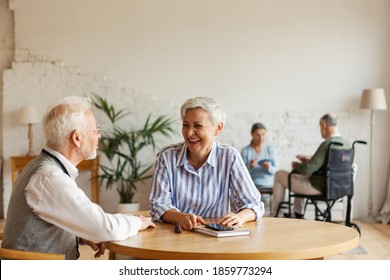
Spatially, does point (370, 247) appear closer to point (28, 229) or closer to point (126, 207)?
point (126, 207)

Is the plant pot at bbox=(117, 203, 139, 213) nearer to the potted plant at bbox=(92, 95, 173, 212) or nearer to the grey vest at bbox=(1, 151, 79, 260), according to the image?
the potted plant at bbox=(92, 95, 173, 212)

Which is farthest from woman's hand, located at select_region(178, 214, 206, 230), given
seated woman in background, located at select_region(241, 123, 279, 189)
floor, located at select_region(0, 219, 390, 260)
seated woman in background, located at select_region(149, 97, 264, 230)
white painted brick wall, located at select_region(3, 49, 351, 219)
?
white painted brick wall, located at select_region(3, 49, 351, 219)

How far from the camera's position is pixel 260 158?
7.30m

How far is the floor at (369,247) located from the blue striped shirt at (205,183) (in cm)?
229

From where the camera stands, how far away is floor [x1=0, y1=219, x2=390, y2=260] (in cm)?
539

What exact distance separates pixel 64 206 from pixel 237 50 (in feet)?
19.4

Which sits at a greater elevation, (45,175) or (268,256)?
(45,175)

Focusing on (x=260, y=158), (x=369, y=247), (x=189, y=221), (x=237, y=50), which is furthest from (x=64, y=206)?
(x=237, y=50)

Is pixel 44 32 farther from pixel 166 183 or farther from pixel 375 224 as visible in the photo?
pixel 166 183
